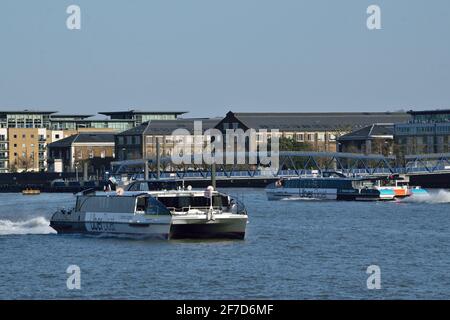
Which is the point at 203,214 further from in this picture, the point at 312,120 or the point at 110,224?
the point at 312,120

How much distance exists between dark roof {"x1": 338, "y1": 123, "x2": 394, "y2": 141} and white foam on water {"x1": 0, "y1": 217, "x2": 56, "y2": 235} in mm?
113655

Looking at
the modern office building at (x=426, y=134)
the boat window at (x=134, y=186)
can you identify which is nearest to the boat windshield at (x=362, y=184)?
the boat window at (x=134, y=186)

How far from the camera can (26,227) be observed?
65.5 metres

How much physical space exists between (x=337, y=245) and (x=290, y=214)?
28.1 meters

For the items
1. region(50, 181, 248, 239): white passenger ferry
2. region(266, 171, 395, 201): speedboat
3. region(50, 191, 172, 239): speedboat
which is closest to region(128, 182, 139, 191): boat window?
region(50, 191, 172, 239): speedboat

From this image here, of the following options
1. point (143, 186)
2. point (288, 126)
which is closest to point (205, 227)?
point (143, 186)

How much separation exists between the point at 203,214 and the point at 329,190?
61.1 metres

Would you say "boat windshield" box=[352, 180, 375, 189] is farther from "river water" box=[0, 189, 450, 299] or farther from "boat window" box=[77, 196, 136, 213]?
"boat window" box=[77, 196, 136, 213]

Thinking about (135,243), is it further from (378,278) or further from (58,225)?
(378,278)
